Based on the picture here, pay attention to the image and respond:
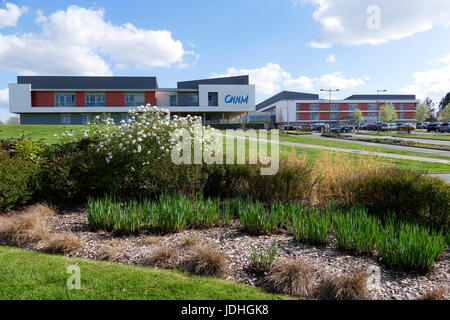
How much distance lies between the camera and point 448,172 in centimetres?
1185

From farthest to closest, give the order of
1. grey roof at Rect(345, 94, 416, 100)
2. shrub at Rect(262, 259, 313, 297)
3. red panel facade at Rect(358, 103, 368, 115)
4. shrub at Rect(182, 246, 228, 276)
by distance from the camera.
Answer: grey roof at Rect(345, 94, 416, 100) → red panel facade at Rect(358, 103, 368, 115) → shrub at Rect(182, 246, 228, 276) → shrub at Rect(262, 259, 313, 297)

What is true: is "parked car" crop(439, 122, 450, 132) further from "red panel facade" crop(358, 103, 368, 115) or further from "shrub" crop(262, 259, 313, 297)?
"shrub" crop(262, 259, 313, 297)

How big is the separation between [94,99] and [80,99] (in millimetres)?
2057

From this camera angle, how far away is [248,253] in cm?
435

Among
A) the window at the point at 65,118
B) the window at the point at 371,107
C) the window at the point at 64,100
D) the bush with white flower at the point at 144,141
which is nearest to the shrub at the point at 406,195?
the bush with white flower at the point at 144,141

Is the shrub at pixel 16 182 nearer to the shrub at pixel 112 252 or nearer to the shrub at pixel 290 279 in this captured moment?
the shrub at pixel 112 252

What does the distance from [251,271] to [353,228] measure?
1664 millimetres

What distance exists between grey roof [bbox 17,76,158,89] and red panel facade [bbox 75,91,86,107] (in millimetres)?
924

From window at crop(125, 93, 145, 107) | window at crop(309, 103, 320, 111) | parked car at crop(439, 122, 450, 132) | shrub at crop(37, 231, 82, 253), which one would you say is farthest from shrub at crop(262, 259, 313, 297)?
window at crop(309, 103, 320, 111)

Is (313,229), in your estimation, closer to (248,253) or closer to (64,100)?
(248,253)

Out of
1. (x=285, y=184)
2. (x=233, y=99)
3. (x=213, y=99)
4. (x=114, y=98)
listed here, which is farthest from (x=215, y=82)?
(x=285, y=184)

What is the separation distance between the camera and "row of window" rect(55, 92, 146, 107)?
46806 mm
